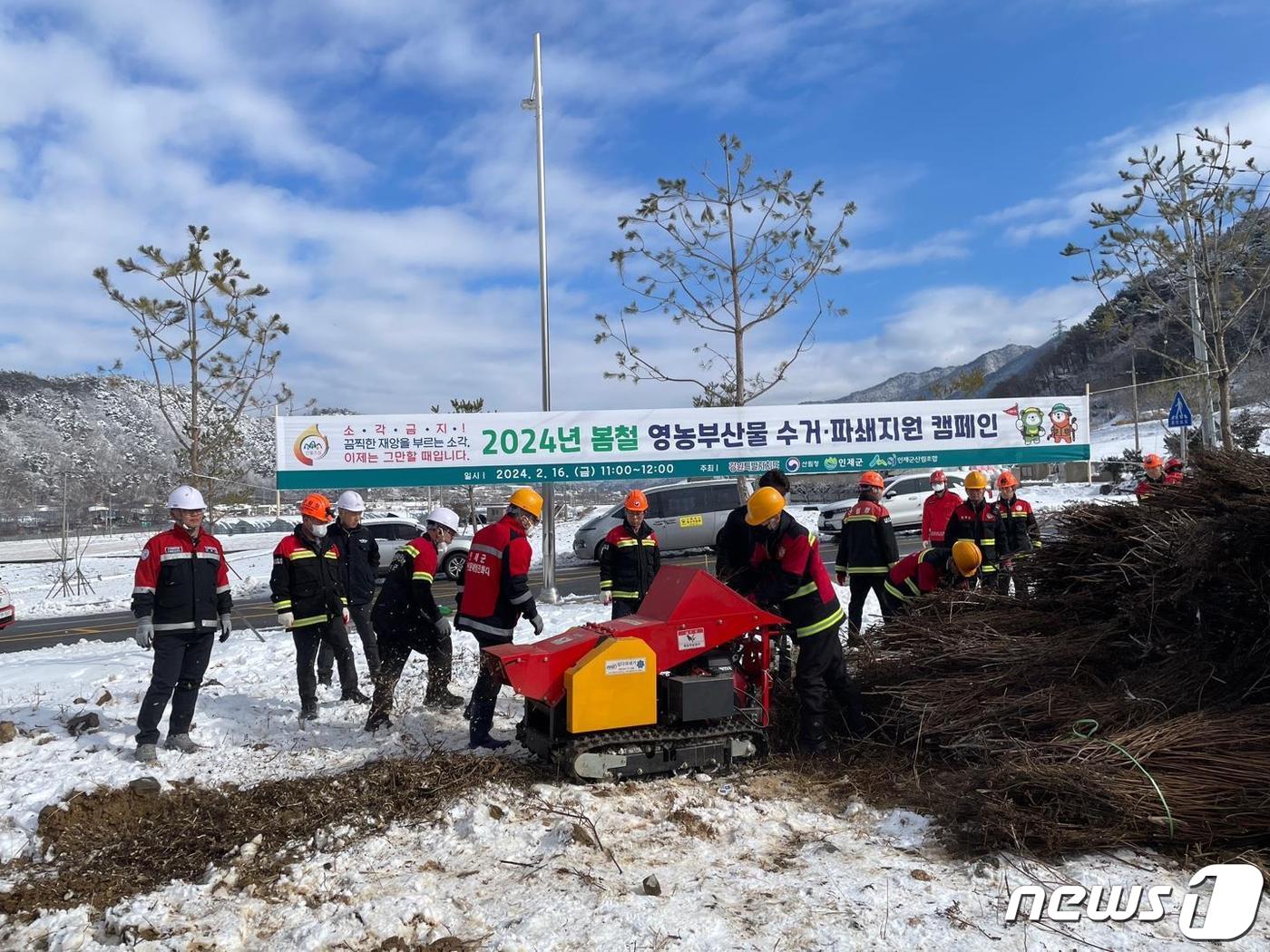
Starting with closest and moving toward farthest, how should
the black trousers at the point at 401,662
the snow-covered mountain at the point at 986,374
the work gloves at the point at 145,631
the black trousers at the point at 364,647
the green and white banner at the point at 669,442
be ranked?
the work gloves at the point at 145,631
the black trousers at the point at 401,662
the black trousers at the point at 364,647
the green and white banner at the point at 669,442
the snow-covered mountain at the point at 986,374

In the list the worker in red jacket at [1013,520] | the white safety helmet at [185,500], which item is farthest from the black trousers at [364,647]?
the worker in red jacket at [1013,520]

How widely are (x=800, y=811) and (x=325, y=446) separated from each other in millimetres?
11986

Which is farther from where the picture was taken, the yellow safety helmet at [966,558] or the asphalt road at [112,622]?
the asphalt road at [112,622]

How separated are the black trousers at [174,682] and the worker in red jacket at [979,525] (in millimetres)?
6063

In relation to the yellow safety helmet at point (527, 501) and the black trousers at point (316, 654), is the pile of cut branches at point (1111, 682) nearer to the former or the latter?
the yellow safety helmet at point (527, 501)

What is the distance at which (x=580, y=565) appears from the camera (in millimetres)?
21812

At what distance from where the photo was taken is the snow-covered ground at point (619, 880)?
3363 mm

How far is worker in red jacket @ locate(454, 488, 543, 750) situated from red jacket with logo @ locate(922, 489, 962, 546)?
4.46m

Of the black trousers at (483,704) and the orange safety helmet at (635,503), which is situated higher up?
the orange safety helmet at (635,503)

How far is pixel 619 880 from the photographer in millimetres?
3832

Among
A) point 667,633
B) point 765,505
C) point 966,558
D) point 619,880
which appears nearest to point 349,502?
point 667,633

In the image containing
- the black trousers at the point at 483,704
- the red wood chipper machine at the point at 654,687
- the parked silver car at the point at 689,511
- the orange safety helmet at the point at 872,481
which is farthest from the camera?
the parked silver car at the point at 689,511

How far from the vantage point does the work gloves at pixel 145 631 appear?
581cm

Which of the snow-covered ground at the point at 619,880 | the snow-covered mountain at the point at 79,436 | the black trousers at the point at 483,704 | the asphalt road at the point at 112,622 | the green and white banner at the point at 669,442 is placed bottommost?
the asphalt road at the point at 112,622
